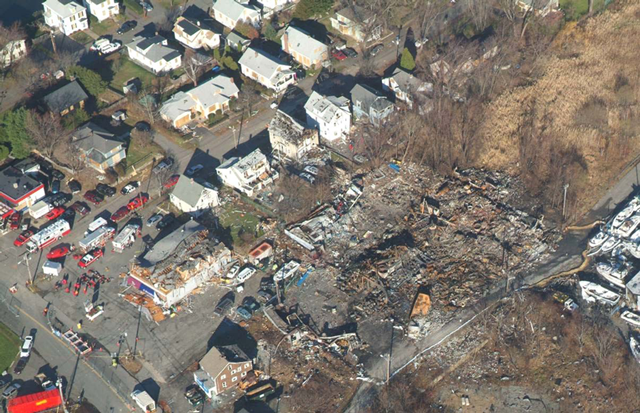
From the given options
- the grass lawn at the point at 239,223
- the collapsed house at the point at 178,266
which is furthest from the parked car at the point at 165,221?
the grass lawn at the point at 239,223

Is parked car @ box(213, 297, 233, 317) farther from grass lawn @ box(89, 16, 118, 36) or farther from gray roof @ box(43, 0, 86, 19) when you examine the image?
gray roof @ box(43, 0, 86, 19)

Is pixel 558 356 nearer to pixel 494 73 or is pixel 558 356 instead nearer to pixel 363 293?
pixel 363 293

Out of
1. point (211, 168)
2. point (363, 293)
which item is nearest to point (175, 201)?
point (211, 168)

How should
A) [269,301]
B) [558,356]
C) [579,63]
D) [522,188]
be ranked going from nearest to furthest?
[558,356], [269,301], [522,188], [579,63]

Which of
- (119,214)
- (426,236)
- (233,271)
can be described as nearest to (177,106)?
(119,214)

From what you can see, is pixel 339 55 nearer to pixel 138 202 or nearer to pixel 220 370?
pixel 138 202

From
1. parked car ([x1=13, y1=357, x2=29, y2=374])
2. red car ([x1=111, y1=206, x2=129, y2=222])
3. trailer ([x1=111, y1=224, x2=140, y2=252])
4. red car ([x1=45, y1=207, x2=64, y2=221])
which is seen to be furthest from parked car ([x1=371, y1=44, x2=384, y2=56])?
parked car ([x1=13, y1=357, x2=29, y2=374])
